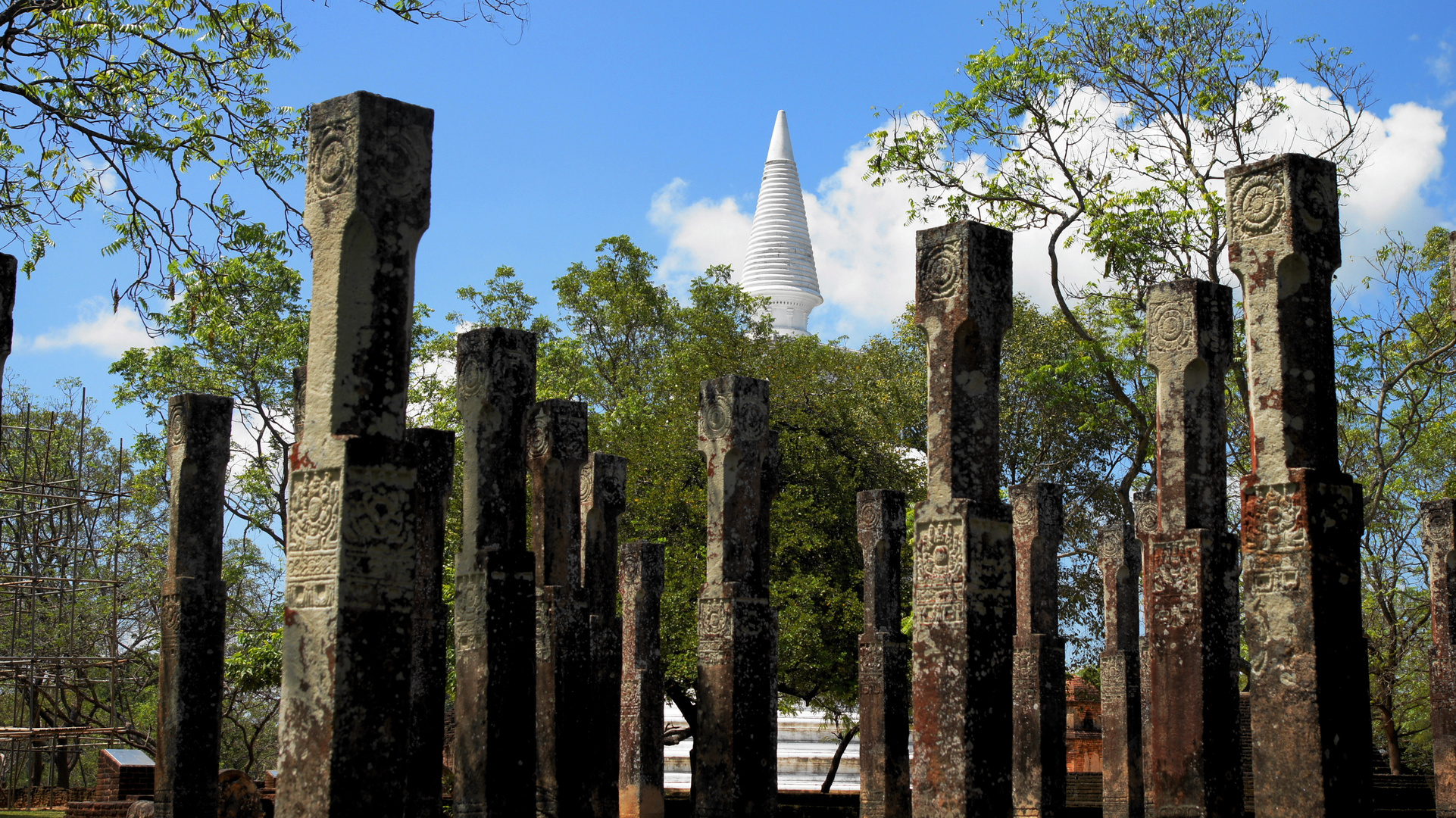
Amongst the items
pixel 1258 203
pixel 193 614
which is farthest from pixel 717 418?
pixel 1258 203

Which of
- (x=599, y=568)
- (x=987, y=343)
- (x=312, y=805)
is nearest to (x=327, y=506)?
(x=312, y=805)

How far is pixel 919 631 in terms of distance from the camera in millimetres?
9109

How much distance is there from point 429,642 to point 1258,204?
734 cm

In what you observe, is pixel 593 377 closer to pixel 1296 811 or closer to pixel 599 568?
pixel 599 568

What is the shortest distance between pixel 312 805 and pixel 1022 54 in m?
17.2

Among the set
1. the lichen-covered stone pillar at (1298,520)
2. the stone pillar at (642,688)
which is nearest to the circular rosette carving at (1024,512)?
the stone pillar at (642,688)

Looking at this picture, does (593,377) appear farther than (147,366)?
Yes

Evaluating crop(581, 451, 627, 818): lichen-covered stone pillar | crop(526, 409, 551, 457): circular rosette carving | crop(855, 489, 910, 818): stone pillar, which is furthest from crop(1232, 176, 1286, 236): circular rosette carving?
crop(855, 489, 910, 818): stone pillar

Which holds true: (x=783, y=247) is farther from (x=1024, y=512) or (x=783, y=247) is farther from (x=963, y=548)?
(x=963, y=548)

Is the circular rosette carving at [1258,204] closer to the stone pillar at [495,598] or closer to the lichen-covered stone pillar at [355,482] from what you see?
the lichen-covered stone pillar at [355,482]

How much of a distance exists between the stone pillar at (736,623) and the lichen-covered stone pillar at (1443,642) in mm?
9652

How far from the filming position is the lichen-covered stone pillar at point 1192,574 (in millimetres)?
10086

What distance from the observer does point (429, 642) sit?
11031 millimetres

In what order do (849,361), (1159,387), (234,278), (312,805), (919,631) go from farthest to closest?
1. (849,361)
2. (234,278)
3. (1159,387)
4. (919,631)
5. (312,805)
